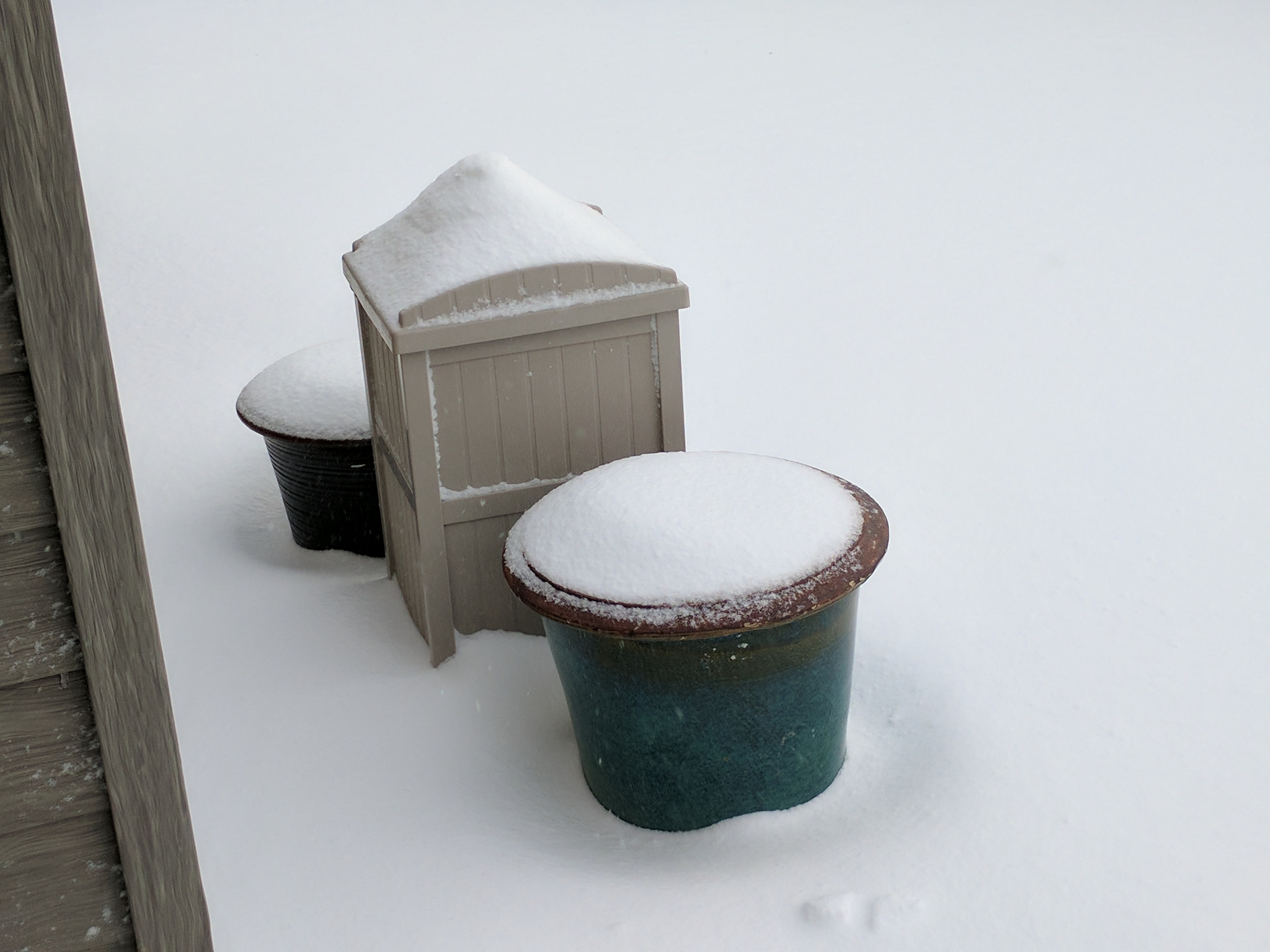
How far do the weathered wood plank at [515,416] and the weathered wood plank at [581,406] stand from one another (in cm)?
11

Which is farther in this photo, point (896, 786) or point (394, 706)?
point (394, 706)

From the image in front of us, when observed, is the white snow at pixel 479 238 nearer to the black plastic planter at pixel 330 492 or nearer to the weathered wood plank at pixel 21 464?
the black plastic planter at pixel 330 492

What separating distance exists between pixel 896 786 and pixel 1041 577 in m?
1.26

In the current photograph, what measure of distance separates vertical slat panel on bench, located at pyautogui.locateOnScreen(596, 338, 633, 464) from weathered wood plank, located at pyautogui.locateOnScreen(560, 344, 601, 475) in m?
0.02

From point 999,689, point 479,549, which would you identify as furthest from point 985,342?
point 479,549

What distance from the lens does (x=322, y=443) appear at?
175 inches

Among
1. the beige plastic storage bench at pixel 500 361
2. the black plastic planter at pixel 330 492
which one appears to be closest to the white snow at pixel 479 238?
the beige plastic storage bench at pixel 500 361

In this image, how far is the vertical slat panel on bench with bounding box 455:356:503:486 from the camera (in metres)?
3.47

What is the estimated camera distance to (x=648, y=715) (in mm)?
2924

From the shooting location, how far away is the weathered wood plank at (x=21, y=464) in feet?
4.79

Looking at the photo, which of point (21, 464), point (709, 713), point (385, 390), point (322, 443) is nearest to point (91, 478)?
point (21, 464)

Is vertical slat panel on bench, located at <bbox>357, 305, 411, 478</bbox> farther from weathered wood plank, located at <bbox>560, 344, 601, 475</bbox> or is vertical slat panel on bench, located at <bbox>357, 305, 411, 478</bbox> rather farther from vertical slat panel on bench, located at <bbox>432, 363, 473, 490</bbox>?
weathered wood plank, located at <bbox>560, 344, 601, 475</bbox>

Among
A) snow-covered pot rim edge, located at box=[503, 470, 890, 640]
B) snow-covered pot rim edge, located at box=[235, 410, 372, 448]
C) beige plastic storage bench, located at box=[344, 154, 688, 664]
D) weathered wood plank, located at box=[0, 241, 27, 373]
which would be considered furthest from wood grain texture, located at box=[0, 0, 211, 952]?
snow-covered pot rim edge, located at box=[235, 410, 372, 448]

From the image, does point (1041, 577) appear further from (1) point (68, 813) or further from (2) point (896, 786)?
(1) point (68, 813)
